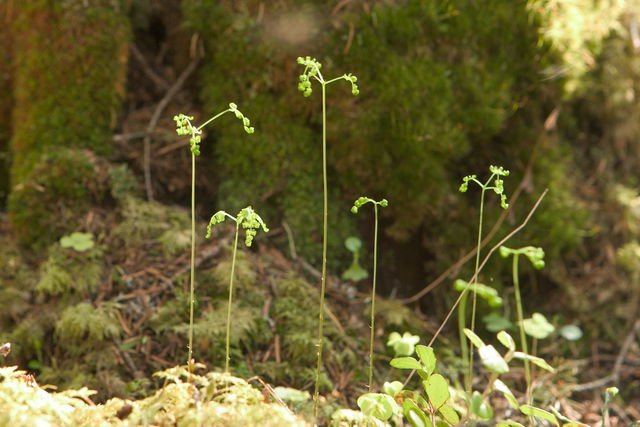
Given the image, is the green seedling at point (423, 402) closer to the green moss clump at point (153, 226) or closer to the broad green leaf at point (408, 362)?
the broad green leaf at point (408, 362)

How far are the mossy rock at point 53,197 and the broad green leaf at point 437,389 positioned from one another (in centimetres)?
223

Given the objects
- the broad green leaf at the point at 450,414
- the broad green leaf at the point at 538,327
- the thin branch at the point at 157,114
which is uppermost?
the thin branch at the point at 157,114

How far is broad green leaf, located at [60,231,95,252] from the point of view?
3.00 meters

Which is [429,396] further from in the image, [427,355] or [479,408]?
[479,408]

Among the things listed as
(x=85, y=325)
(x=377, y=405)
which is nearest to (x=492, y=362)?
(x=377, y=405)

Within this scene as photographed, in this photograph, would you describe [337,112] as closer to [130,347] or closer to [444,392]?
[130,347]

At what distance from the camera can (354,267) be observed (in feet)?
11.2

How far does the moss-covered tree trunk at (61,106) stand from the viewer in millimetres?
3176

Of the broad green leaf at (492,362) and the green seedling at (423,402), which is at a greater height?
the broad green leaf at (492,362)

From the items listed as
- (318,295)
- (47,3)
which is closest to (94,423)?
Answer: (318,295)

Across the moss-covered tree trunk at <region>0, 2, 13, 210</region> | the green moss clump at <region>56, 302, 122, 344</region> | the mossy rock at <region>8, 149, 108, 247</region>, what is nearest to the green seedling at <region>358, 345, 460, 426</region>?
the green moss clump at <region>56, 302, 122, 344</region>

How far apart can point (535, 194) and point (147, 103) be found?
2637 millimetres

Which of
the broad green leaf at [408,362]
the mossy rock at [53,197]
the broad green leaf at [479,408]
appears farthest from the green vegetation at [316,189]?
the broad green leaf at [479,408]

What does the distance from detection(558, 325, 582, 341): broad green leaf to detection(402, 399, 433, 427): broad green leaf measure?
7.42 ft
